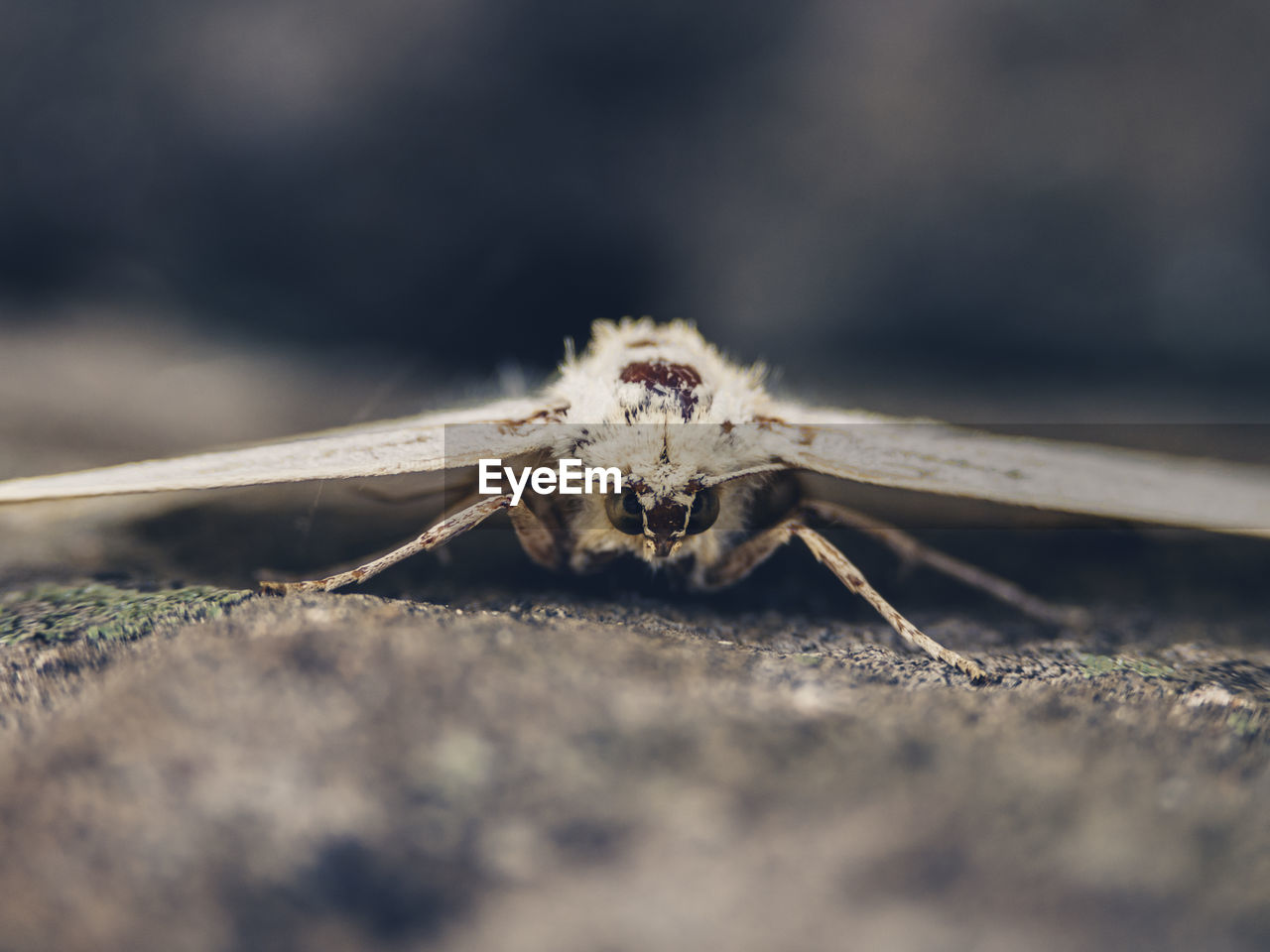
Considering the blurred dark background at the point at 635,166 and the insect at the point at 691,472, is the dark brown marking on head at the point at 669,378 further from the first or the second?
the blurred dark background at the point at 635,166

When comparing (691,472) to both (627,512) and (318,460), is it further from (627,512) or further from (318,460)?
(318,460)

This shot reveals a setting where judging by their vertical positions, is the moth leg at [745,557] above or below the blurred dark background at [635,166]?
below

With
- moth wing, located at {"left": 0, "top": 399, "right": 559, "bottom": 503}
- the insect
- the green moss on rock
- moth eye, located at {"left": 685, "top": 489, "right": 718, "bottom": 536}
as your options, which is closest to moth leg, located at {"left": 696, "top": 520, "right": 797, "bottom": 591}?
the insect

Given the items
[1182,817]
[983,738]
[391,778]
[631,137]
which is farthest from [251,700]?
[631,137]

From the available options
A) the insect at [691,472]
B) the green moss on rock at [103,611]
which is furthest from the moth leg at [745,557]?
the green moss on rock at [103,611]

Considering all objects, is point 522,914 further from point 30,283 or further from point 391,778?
point 30,283

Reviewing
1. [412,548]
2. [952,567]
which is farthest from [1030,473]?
[412,548]
